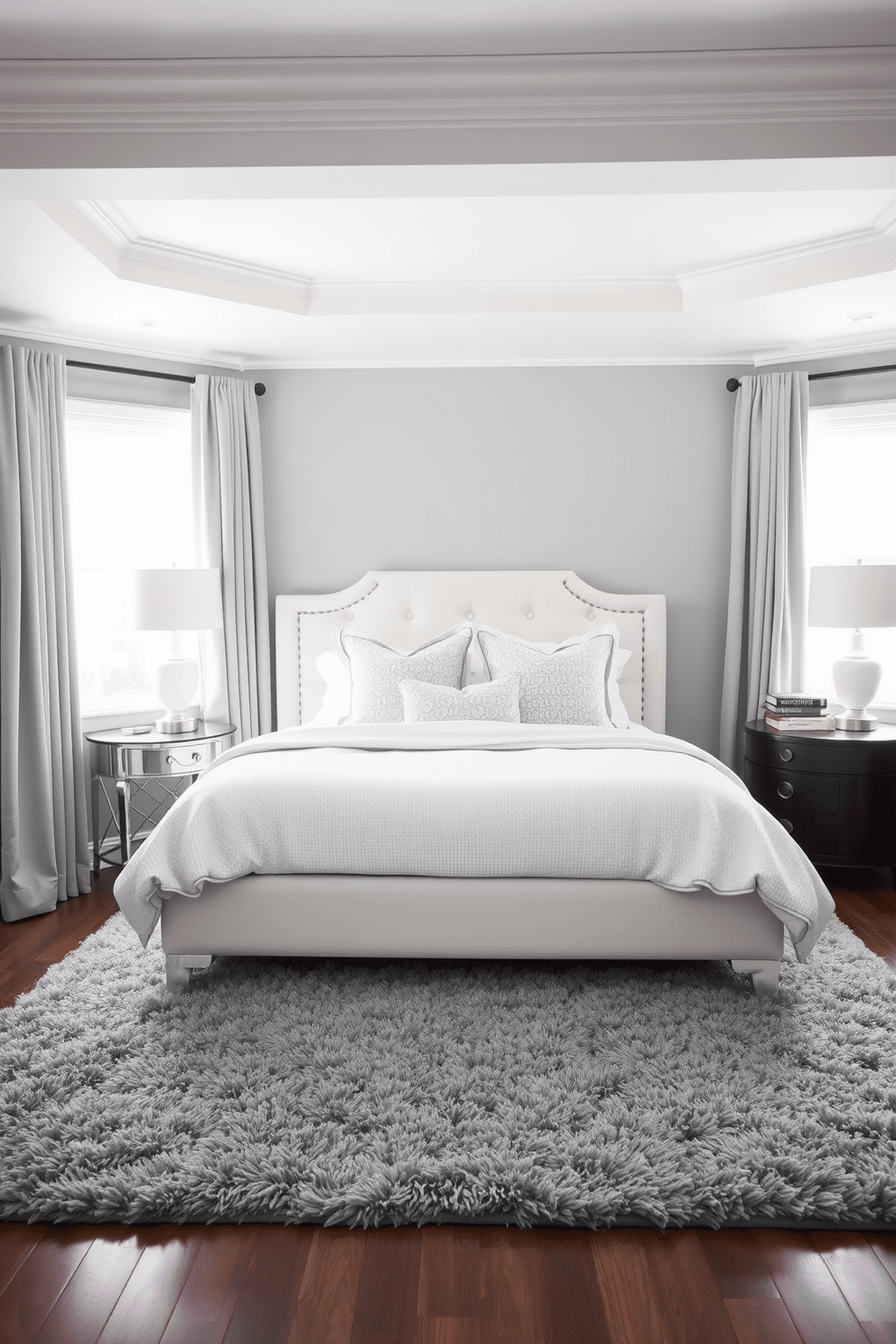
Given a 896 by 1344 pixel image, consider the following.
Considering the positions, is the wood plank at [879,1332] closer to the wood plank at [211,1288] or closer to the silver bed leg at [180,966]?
the wood plank at [211,1288]

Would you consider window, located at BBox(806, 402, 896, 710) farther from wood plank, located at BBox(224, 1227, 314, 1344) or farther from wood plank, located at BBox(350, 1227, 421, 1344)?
wood plank, located at BBox(224, 1227, 314, 1344)

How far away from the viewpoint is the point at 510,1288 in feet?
5.01

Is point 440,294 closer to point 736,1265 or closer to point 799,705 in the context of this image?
point 799,705

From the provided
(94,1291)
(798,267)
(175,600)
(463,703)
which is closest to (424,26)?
(798,267)

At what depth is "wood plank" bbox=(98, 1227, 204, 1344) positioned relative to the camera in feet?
4.71

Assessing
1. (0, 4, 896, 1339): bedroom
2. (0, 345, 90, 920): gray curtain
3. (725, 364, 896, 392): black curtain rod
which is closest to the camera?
(0, 4, 896, 1339): bedroom

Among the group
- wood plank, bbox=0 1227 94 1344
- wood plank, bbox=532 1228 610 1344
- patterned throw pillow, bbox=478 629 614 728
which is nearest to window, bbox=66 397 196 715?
patterned throw pillow, bbox=478 629 614 728

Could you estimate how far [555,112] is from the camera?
231 centimetres

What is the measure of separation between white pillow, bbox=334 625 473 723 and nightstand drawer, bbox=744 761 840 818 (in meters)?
1.42

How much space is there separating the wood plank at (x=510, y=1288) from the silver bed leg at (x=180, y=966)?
1.28 metres

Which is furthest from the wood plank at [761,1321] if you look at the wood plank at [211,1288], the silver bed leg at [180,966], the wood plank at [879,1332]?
the silver bed leg at [180,966]

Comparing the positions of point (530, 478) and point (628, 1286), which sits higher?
point (530, 478)

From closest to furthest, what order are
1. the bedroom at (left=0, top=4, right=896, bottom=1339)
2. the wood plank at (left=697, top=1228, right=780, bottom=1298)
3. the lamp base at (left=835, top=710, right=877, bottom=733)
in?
1. the wood plank at (left=697, top=1228, right=780, bottom=1298)
2. the bedroom at (left=0, top=4, right=896, bottom=1339)
3. the lamp base at (left=835, top=710, right=877, bottom=733)

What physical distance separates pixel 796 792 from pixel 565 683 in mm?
1105
